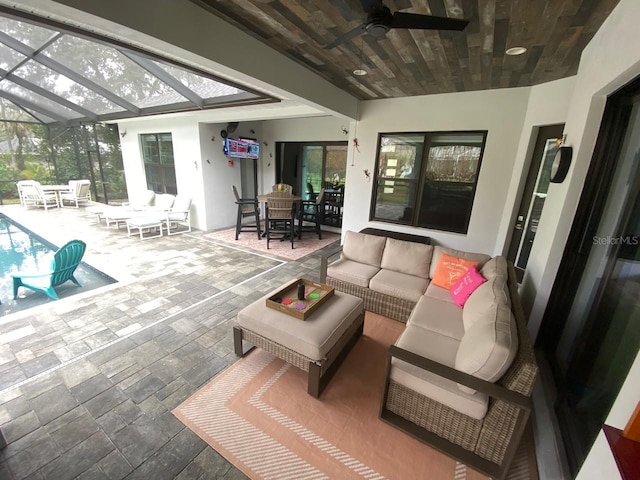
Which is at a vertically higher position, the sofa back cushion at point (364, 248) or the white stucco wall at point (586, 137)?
the white stucco wall at point (586, 137)

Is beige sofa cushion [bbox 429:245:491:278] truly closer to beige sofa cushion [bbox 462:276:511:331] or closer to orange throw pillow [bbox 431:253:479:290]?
orange throw pillow [bbox 431:253:479:290]

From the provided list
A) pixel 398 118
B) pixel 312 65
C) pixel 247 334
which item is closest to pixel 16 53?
pixel 312 65

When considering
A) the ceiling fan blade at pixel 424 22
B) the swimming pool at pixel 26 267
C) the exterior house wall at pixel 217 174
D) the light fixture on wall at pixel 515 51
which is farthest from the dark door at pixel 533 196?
the exterior house wall at pixel 217 174

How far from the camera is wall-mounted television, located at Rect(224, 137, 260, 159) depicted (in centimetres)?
616

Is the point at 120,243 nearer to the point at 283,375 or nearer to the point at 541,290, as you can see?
the point at 283,375

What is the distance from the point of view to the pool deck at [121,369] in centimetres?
147

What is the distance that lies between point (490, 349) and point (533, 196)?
3048 mm

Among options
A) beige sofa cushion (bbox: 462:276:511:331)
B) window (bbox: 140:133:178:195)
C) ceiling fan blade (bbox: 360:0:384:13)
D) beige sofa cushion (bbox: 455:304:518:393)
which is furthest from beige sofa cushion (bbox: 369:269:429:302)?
window (bbox: 140:133:178:195)

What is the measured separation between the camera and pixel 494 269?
96.0 inches

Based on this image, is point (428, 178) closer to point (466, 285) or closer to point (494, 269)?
point (494, 269)

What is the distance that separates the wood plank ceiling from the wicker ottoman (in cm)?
226

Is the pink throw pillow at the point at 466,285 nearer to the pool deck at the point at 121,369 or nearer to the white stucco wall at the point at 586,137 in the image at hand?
the white stucco wall at the point at 586,137

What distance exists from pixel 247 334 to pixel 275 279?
1.70 metres

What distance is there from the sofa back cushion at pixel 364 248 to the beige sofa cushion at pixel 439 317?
3.14 ft
